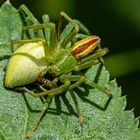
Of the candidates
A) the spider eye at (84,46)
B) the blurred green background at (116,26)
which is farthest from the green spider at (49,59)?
the blurred green background at (116,26)

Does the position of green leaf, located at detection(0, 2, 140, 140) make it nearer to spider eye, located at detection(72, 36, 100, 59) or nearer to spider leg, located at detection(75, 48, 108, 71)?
spider leg, located at detection(75, 48, 108, 71)

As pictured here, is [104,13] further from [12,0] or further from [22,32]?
[22,32]

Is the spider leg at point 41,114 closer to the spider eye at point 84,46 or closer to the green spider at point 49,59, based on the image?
the green spider at point 49,59

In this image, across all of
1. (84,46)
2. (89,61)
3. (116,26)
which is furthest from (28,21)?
(116,26)

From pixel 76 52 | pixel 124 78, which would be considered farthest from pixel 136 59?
pixel 76 52

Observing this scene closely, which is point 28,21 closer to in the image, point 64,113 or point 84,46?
point 84,46

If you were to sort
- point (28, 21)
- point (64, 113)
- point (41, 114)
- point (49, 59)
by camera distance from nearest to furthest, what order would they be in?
point (41, 114) < point (64, 113) < point (49, 59) < point (28, 21)
